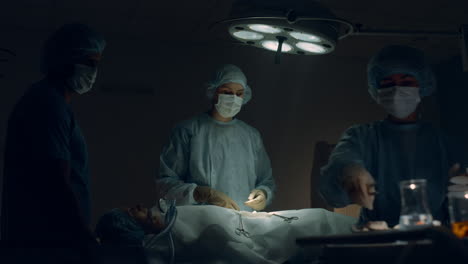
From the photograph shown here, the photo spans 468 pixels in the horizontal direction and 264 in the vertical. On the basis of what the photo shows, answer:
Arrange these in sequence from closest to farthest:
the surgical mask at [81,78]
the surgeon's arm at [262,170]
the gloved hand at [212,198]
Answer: the surgical mask at [81,78], the gloved hand at [212,198], the surgeon's arm at [262,170]

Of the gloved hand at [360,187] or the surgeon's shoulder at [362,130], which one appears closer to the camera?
the gloved hand at [360,187]

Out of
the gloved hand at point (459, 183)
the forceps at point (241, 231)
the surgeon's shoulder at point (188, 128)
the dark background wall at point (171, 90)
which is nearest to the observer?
the gloved hand at point (459, 183)

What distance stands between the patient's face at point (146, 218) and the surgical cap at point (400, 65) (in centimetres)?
115

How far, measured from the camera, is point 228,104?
3.79 m

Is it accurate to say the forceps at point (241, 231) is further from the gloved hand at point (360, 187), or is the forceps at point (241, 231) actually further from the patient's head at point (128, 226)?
the gloved hand at point (360, 187)

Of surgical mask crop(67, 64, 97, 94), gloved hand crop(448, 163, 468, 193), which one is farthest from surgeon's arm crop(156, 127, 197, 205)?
gloved hand crop(448, 163, 468, 193)

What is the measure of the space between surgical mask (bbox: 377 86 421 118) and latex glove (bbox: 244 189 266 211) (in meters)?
1.21

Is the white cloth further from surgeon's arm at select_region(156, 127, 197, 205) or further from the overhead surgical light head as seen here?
the overhead surgical light head

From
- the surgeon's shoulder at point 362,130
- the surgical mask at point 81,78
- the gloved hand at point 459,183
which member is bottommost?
the gloved hand at point 459,183

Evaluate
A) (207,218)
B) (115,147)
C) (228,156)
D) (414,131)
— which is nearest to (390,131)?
(414,131)

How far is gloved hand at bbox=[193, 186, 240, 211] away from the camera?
3.31 meters

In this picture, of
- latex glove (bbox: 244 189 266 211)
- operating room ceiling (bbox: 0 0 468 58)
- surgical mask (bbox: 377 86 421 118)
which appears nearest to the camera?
surgical mask (bbox: 377 86 421 118)

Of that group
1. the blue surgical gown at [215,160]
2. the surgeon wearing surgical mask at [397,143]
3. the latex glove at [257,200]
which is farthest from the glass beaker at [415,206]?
the blue surgical gown at [215,160]

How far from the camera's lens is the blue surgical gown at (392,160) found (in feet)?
7.83
